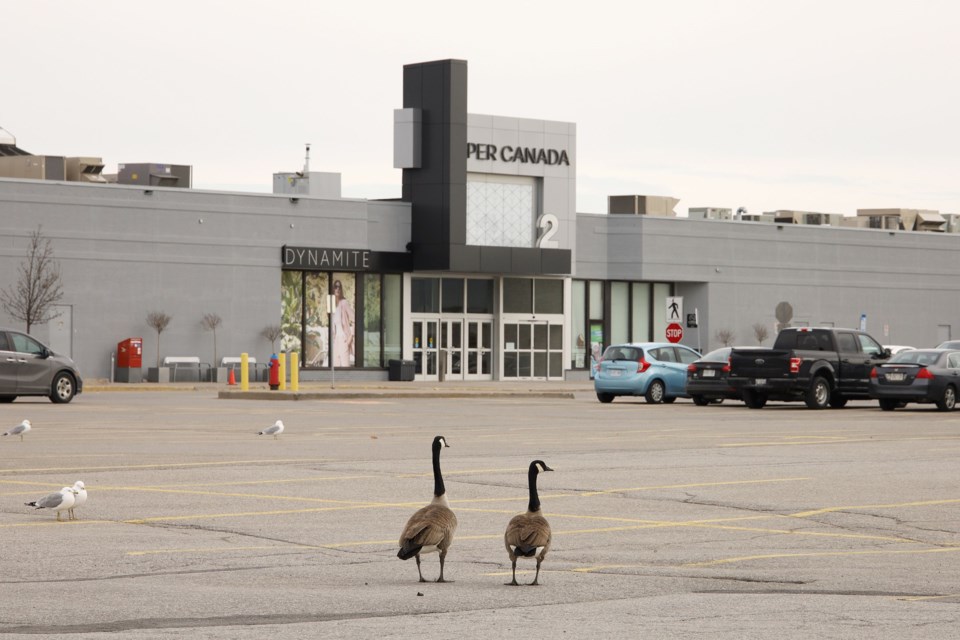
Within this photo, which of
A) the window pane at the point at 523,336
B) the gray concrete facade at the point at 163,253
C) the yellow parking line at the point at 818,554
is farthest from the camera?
the window pane at the point at 523,336

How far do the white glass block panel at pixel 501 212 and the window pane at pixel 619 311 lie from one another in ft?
23.4

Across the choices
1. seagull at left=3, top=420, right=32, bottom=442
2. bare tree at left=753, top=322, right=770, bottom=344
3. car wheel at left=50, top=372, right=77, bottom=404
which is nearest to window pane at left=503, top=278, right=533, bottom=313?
bare tree at left=753, top=322, right=770, bottom=344

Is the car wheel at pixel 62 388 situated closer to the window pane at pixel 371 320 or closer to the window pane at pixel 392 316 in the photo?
the window pane at pixel 371 320

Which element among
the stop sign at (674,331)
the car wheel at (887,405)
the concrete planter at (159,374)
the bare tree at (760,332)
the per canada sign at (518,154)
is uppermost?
the per canada sign at (518,154)

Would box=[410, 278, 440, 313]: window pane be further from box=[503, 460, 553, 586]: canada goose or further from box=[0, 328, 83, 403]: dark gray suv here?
box=[503, 460, 553, 586]: canada goose

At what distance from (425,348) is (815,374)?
84.7ft

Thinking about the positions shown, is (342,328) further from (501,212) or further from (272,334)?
(501,212)

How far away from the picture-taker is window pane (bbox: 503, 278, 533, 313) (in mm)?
64312

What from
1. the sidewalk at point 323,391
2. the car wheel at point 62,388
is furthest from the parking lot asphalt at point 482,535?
the sidewalk at point 323,391

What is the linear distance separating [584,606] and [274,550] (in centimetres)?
345

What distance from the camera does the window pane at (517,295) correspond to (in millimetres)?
64312

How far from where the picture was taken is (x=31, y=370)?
1417 inches

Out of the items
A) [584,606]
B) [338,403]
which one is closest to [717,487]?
[584,606]

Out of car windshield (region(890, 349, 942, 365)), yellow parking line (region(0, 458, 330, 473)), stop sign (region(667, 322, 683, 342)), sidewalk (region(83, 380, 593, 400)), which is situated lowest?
yellow parking line (region(0, 458, 330, 473))
